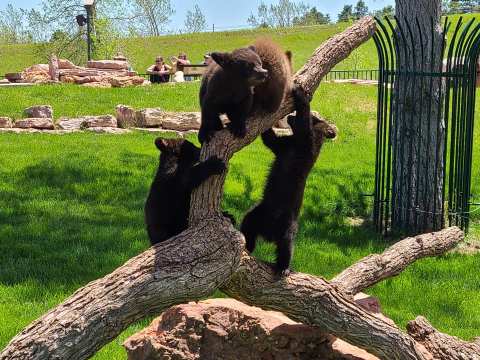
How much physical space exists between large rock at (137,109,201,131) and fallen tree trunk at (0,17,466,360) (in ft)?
32.6

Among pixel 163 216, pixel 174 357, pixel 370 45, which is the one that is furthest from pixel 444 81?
pixel 370 45

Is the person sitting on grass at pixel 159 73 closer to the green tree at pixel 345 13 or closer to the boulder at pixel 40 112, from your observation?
the boulder at pixel 40 112

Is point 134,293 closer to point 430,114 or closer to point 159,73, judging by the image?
point 430,114

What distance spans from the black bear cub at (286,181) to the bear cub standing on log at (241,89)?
1.38 feet

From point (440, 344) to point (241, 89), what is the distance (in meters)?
2.43

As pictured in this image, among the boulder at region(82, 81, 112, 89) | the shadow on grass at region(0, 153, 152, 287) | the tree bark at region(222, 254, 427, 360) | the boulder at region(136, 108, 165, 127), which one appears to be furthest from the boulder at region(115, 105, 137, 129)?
the tree bark at region(222, 254, 427, 360)

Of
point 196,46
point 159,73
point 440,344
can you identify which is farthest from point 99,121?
point 196,46

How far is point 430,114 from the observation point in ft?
28.1

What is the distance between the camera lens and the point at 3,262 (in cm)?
725

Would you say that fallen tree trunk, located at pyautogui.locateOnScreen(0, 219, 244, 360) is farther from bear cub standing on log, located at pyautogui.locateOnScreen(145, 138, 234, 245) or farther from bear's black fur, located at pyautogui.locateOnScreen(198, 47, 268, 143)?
bear cub standing on log, located at pyautogui.locateOnScreen(145, 138, 234, 245)

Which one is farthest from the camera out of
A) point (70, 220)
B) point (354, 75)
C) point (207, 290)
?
point (354, 75)

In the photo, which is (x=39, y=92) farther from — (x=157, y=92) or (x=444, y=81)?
(x=444, y=81)

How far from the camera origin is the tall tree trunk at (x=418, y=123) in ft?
28.1

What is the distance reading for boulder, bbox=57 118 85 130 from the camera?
14893 mm
